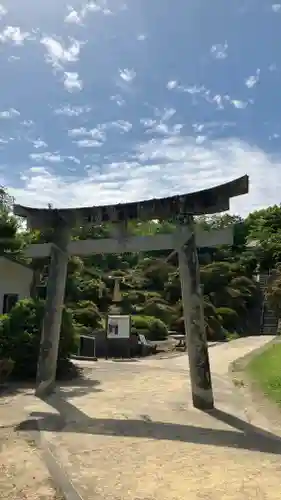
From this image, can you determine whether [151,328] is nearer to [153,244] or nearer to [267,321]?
[267,321]

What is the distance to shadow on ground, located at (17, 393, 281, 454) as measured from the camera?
259 inches

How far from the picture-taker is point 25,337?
36.4 ft

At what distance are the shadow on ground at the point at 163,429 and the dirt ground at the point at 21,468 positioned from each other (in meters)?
0.40

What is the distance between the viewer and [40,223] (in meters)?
10.0

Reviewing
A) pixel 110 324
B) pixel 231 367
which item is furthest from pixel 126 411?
pixel 110 324

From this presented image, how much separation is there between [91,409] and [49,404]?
87cm

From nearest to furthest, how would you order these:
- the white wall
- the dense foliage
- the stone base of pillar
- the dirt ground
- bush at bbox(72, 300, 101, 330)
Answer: the dirt ground → the stone base of pillar → the white wall → the dense foliage → bush at bbox(72, 300, 101, 330)

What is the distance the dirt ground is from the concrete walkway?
0.78 ft

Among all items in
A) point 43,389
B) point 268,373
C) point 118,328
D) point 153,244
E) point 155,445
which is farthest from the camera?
point 118,328

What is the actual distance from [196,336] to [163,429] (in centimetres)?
196

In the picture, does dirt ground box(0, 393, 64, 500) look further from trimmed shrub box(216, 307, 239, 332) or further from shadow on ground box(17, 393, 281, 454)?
trimmed shrub box(216, 307, 239, 332)

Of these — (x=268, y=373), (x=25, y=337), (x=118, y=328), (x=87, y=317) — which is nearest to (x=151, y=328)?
(x=87, y=317)

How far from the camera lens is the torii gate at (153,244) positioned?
8.61 m

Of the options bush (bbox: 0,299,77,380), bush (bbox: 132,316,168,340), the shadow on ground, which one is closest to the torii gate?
the shadow on ground
